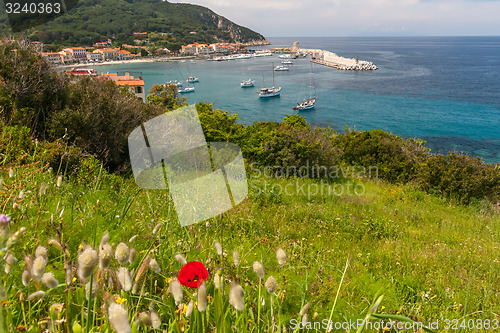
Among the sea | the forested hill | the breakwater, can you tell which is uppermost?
the forested hill

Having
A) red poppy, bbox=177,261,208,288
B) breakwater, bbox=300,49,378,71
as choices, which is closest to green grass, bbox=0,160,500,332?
red poppy, bbox=177,261,208,288

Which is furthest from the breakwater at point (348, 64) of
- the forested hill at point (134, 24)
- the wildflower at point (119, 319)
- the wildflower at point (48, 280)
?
the wildflower at point (119, 319)

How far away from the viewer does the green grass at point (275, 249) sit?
128 cm

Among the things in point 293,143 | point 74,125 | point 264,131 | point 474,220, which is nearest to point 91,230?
point 74,125

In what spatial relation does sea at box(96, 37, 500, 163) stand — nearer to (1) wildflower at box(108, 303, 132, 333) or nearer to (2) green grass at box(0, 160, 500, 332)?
(2) green grass at box(0, 160, 500, 332)

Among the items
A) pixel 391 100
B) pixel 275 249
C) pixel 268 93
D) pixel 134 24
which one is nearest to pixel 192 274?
pixel 275 249

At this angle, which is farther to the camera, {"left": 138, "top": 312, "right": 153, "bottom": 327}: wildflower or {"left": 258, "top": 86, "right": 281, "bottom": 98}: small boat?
{"left": 258, "top": 86, "right": 281, "bottom": 98}: small boat

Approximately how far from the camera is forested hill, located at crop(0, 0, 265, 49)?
7625 centimetres

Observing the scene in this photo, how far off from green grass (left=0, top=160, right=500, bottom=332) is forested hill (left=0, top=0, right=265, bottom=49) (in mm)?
62642

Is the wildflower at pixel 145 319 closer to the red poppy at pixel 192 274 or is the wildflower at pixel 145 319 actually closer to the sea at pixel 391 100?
the red poppy at pixel 192 274

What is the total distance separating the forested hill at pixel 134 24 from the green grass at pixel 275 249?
206 ft

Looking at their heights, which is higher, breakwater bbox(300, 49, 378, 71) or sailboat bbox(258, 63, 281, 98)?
breakwater bbox(300, 49, 378, 71)

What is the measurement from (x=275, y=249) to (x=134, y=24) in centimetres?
11397

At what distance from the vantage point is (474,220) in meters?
6.89
